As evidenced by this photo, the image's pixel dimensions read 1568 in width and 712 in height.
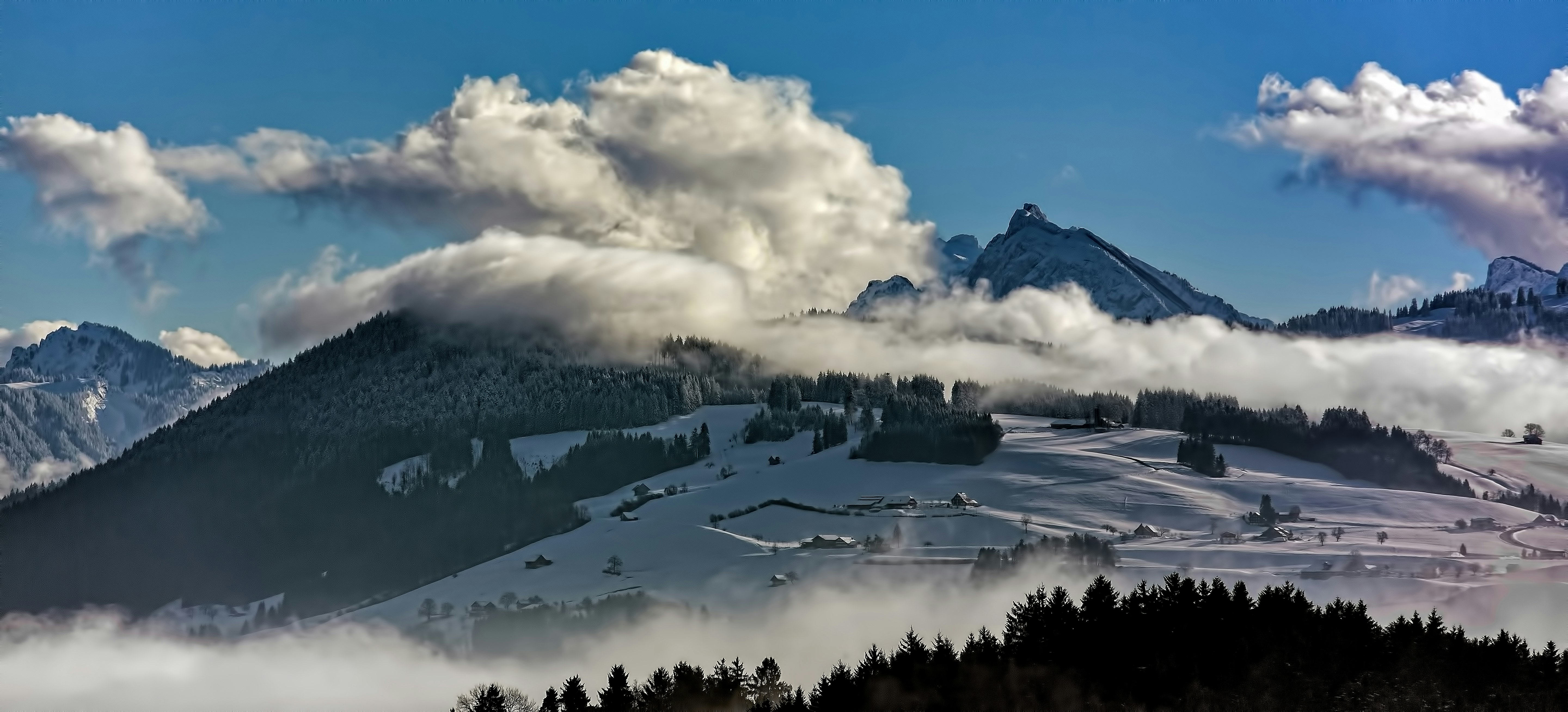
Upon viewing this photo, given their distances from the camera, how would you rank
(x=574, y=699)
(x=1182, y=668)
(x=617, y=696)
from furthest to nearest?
(x=617, y=696), (x=574, y=699), (x=1182, y=668)

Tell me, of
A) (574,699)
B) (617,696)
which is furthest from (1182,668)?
(574,699)

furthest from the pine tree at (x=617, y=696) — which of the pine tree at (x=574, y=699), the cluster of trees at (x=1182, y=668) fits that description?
the pine tree at (x=574, y=699)

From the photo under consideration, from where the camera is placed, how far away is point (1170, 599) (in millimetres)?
119375

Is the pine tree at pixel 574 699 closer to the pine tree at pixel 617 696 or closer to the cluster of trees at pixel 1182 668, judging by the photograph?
the cluster of trees at pixel 1182 668

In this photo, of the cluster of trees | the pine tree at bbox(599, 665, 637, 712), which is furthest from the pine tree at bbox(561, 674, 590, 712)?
the pine tree at bbox(599, 665, 637, 712)

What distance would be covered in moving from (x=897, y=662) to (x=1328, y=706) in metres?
32.2

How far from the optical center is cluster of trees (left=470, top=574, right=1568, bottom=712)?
104562 millimetres

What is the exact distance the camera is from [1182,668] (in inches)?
4355

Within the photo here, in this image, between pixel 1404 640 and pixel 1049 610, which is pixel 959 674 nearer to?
pixel 1049 610

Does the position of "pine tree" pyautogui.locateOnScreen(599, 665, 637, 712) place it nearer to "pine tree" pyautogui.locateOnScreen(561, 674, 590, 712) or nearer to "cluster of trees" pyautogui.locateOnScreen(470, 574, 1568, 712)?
"cluster of trees" pyautogui.locateOnScreen(470, 574, 1568, 712)

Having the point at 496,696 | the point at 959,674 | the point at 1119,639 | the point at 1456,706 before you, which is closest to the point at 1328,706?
the point at 1456,706

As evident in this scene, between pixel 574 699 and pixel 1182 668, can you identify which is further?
pixel 574 699

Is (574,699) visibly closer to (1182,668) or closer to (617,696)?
(617,696)

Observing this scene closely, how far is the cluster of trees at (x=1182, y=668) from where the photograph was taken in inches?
4117
